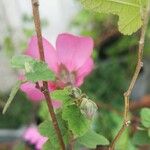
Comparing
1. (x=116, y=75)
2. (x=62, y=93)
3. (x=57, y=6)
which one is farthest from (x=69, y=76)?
(x=57, y=6)

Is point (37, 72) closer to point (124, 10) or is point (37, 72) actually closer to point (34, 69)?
point (34, 69)

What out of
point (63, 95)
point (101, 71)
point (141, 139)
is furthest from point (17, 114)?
point (63, 95)

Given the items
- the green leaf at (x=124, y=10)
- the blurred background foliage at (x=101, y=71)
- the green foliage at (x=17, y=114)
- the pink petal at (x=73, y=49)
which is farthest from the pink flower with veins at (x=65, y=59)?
the green foliage at (x=17, y=114)

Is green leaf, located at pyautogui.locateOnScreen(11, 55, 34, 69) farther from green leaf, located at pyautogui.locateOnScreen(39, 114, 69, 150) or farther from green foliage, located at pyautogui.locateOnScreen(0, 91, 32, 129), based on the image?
green foliage, located at pyautogui.locateOnScreen(0, 91, 32, 129)

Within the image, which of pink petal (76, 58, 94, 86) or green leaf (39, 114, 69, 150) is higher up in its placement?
pink petal (76, 58, 94, 86)

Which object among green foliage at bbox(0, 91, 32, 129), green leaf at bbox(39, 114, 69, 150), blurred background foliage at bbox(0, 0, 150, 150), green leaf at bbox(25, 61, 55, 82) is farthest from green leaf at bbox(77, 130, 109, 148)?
green foliage at bbox(0, 91, 32, 129)
